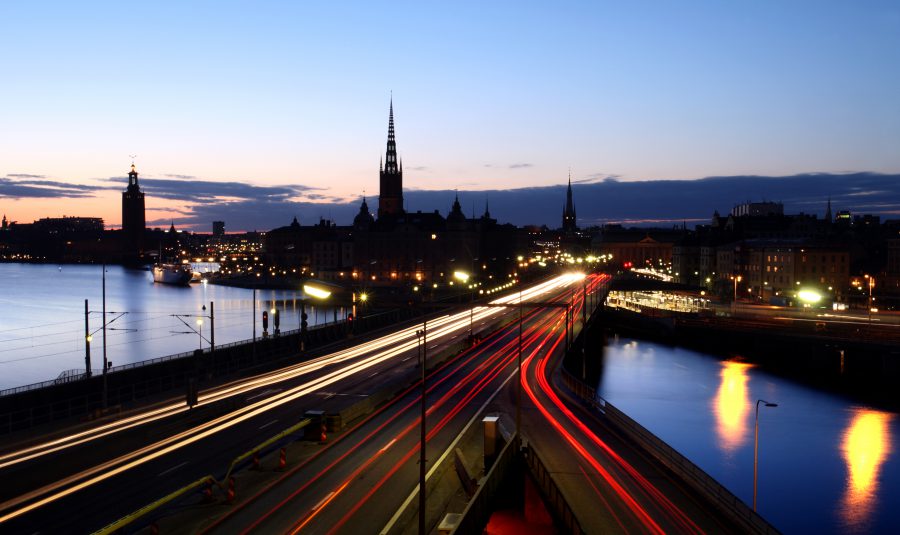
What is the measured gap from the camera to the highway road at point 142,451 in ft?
66.6

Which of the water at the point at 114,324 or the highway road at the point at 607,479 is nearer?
the highway road at the point at 607,479

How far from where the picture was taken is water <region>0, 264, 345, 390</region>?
66.6 metres

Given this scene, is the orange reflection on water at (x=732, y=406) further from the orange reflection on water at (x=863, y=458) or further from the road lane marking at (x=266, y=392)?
the road lane marking at (x=266, y=392)

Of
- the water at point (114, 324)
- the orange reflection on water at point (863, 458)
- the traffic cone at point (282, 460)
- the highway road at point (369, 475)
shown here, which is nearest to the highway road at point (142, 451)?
the traffic cone at point (282, 460)

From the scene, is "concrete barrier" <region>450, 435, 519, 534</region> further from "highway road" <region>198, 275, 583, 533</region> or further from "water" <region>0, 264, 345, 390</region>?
"water" <region>0, 264, 345, 390</region>

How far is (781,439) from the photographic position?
44406mm

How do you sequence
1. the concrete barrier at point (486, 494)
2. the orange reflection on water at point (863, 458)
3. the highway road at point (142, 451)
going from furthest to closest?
the orange reflection on water at point (863, 458)
the highway road at point (142, 451)
the concrete barrier at point (486, 494)

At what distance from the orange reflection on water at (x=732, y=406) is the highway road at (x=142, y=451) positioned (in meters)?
21.1

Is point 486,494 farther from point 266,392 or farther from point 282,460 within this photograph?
point 266,392

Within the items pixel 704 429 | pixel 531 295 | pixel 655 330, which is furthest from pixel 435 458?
pixel 531 295

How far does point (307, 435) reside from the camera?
27.1 metres

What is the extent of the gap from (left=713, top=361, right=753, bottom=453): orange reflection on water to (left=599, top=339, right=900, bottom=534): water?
0.07 m

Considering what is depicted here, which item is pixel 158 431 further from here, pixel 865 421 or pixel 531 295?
pixel 531 295

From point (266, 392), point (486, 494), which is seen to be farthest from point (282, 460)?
point (266, 392)
